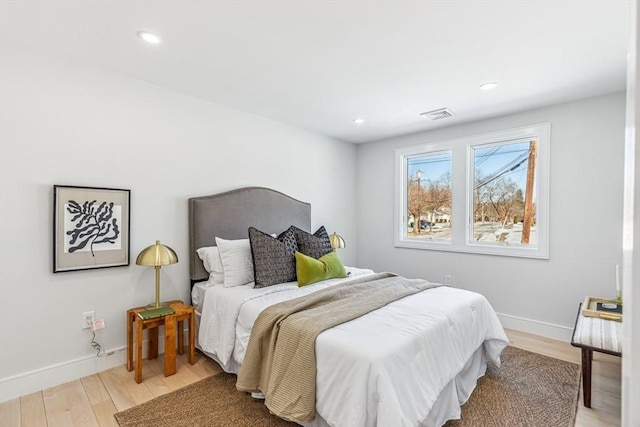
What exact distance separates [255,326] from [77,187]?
5.65ft

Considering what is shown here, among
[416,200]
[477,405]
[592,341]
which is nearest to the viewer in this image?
[592,341]

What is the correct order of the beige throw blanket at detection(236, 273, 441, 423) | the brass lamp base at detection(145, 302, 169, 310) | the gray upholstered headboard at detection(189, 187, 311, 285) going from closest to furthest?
the beige throw blanket at detection(236, 273, 441, 423), the brass lamp base at detection(145, 302, 169, 310), the gray upholstered headboard at detection(189, 187, 311, 285)

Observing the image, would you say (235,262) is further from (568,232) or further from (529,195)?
(568,232)

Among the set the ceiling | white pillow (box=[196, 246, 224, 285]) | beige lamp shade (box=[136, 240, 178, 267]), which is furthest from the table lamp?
the ceiling

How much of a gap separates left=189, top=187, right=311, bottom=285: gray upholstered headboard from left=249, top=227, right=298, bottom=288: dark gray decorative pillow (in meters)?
0.44

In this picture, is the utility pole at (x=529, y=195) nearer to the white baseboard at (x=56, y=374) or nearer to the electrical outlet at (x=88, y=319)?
the white baseboard at (x=56, y=374)

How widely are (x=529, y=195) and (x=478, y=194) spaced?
1.72 ft

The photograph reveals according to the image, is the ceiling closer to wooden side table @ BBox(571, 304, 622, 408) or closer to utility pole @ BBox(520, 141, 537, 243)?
utility pole @ BBox(520, 141, 537, 243)

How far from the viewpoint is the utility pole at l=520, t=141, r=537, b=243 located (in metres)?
3.39

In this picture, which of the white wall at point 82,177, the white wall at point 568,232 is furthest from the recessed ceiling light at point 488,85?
the white wall at point 82,177

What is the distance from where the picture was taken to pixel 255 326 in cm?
208

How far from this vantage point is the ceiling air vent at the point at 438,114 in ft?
11.0

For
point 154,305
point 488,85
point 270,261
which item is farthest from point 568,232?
point 154,305

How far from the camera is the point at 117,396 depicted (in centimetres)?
219
